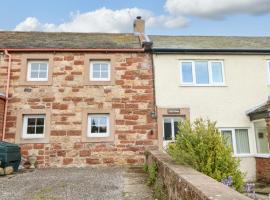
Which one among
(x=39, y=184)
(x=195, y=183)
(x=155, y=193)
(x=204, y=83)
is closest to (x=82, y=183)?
(x=39, y=184)

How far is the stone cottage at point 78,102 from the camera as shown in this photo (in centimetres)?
1095

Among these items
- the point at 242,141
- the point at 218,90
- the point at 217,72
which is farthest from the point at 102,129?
the point at 242,141

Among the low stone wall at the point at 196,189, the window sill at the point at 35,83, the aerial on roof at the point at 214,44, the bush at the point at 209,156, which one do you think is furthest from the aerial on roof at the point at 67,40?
the low stone wall at the point at 196,189

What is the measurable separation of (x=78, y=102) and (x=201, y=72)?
6.04 m

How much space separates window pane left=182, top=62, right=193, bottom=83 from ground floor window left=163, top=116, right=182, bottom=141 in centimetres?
190

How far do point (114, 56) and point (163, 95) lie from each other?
2.99m

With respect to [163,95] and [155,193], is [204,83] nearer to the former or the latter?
[163,95]

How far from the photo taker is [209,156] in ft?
18.0

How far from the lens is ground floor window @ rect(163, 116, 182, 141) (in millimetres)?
11550

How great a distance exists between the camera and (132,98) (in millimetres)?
11648

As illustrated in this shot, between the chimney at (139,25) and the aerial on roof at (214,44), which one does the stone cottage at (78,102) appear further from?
the chimney at (139,25)

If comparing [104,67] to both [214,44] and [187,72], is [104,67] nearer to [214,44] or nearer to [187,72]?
[187,72]

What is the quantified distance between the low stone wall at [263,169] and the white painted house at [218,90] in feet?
0.73

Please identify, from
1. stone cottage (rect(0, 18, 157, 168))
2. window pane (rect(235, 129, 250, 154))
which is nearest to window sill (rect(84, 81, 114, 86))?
stone cottage (rect(0, 18, 157, 168))
